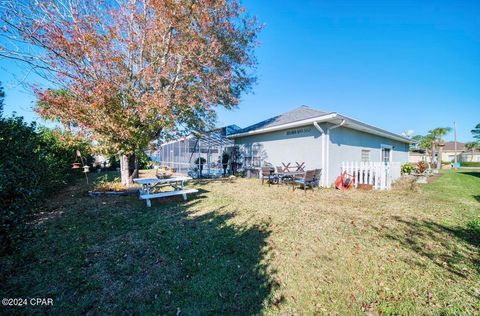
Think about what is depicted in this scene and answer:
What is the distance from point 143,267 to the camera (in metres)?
3.09

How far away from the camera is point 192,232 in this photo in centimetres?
433

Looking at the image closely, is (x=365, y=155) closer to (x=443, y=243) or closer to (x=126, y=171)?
(x=443, y=243)

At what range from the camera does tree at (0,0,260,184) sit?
6.98 m

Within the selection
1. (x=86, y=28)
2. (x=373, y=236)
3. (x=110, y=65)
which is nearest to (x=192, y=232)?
(x=373, y=236)

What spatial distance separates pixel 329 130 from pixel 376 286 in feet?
26.3

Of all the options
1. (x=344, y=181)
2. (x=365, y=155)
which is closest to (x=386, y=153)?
(x=365, y=155)

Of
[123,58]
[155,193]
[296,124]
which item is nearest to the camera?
[155,193]

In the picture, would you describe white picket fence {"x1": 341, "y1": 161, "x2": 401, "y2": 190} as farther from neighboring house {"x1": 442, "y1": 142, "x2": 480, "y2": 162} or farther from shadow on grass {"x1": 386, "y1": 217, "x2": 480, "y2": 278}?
neighboring house {"x1": 442, "y1": 142, "x2": 480, "y2": 162}

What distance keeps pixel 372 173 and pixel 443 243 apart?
6.19m

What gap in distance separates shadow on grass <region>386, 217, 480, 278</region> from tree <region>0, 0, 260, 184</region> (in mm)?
8213

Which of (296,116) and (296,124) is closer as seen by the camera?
(296,124)

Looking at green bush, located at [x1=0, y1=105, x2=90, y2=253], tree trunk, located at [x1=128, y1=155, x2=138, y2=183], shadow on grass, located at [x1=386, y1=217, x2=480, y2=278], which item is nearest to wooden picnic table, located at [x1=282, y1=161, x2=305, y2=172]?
shadow on grass, located at [x1=386, y1=217, x2=480, y2=278]

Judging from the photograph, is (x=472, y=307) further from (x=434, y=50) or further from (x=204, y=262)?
(x=434, y=50)

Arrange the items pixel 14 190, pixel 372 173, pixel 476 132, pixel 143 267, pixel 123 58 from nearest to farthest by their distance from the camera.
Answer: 1. pixel 14 190
2. pixel 143 267
3. pixel 123 58
4. pixel 372 173
5. pixel 476 132
